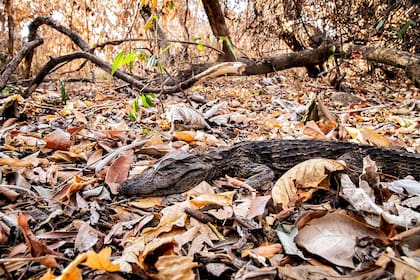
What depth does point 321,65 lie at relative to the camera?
25.6 ft

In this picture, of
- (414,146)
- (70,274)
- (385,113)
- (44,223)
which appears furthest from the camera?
(385,113)

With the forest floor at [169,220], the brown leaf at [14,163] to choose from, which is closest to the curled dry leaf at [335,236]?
the forest floor at [169,220]

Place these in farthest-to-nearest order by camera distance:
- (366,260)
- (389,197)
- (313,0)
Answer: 1. (313,0)
2. (389,197)
3. (366,260)

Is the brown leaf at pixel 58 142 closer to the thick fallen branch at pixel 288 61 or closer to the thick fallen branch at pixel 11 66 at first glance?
the thick fallen branch at pixel 11 66

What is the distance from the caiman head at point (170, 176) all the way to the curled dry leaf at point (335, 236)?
3.24 feet

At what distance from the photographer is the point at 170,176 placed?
2.27 m

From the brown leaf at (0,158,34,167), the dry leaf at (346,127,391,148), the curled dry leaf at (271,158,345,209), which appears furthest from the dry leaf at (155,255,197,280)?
the dry leaf at (346,127,391,148)

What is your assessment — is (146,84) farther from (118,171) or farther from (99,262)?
(99,262)

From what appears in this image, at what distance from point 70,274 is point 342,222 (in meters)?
1.08

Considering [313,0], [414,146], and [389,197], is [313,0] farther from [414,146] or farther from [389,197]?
[389,197]

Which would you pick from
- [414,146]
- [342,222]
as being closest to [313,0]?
[414,146]

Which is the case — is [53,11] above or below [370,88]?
above

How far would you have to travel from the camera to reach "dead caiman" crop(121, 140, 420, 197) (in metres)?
2.24

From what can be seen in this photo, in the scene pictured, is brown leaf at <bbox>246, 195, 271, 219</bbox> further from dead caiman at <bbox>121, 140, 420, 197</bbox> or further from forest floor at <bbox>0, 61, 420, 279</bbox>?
dead caiman at <bbox>121, 140, 420, 197</bbox>
